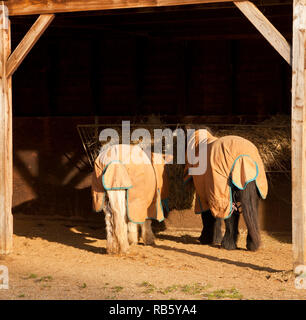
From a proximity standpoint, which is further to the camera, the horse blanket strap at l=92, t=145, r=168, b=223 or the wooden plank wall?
the wooden plank wall

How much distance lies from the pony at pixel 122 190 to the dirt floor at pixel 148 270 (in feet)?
0.97

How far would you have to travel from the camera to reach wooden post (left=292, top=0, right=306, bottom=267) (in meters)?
5.80

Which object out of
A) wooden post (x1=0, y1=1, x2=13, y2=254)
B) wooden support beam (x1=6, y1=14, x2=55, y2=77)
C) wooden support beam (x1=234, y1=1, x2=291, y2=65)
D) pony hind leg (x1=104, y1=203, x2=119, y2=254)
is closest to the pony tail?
pony hind leg (x1=104, y1=203, x2=119, y2=254)

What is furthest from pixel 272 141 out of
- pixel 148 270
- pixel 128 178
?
pixel 148 270

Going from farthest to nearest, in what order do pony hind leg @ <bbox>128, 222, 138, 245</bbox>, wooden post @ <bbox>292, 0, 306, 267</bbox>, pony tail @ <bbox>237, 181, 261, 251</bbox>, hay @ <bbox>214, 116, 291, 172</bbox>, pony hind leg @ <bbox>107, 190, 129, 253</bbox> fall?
hay @ <bbox>214, 116, 291, 172</bbox> → pony hind leg @ <bbox>128, 222, 138, 245</bbox> → pony tail @ <bbox>237, 181, 261, 251</bbox> → pony hind leg @ <bbox>107, 190, 129, 253</bbox> → wooden post @ <bbox>292, 0, 306, 267</bbox>

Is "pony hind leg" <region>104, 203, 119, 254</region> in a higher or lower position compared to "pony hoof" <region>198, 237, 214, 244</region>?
higher

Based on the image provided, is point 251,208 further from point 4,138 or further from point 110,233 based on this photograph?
point 4,138

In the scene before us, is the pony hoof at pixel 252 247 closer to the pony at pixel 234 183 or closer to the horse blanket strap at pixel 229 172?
the pony at pixel 234 183

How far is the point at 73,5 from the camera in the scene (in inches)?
270

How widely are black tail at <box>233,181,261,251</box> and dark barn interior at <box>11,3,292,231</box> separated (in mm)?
1848

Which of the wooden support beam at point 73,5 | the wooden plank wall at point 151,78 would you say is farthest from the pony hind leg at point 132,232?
the wooden plank wall at point 151,78

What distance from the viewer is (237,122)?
30.5ft

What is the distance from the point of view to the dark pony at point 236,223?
6.98m

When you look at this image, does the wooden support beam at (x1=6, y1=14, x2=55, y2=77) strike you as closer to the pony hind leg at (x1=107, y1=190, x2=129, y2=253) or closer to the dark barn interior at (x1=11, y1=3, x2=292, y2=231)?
the dark barn interior at (x1=11, y1=3, x2=292, y2=231)
